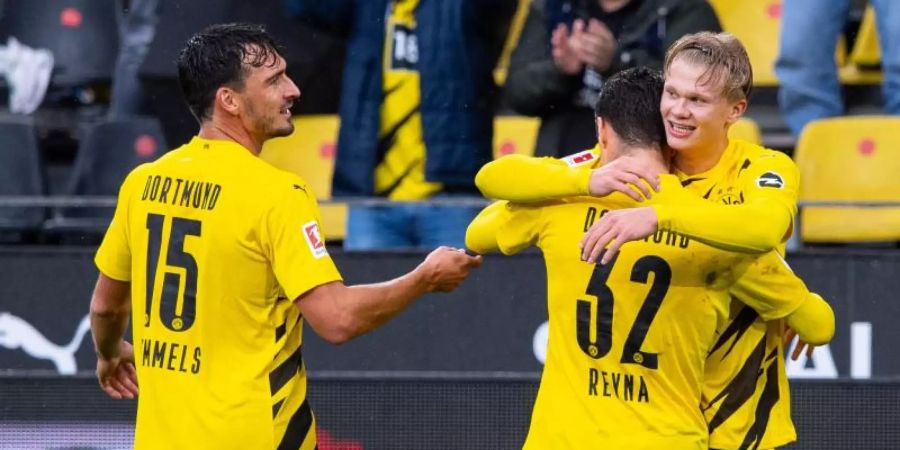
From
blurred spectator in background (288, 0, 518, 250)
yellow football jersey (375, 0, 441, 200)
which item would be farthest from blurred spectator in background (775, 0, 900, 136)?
yellow football jersey (375, 0, 441, 200)

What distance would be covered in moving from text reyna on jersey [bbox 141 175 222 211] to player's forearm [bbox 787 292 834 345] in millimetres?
1471

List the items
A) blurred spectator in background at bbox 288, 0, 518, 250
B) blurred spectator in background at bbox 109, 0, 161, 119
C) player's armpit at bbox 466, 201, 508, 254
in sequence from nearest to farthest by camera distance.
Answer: player's armpit at bbox 466, 201, 508, 254 < blurred spectator in background at bbox 288, 0, 518, 250 < blurred spectator in background at bbox 109, 0, 161, 119

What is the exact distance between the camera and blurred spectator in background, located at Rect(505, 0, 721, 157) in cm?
607

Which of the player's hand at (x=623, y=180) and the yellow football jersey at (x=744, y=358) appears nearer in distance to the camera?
the player's hand at (x=623, y=180)

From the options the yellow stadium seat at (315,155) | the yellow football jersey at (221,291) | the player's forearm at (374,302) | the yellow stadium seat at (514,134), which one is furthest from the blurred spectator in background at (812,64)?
the yellow football jersey at (221,291)

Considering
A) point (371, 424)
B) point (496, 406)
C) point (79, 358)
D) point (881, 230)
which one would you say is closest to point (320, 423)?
point (371, 424)

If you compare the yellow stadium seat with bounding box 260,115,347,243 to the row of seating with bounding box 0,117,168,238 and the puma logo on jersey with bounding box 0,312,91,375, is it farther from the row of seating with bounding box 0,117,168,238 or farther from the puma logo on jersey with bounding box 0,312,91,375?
the puma logo on jersey with bounding box 0,312,91,375

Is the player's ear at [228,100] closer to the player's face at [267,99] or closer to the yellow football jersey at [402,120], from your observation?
the player's face at [267,99]

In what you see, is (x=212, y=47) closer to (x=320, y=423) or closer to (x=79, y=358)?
(x=320, y=423)

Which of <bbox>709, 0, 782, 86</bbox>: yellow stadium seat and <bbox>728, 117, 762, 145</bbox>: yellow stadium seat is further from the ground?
<bbox>709, 0, 782, 86</bbox>: yellow stadium seat

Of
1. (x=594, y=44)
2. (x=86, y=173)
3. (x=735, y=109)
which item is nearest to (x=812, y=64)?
(x=594, y=44)

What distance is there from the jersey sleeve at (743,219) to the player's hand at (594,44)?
7.45 ft

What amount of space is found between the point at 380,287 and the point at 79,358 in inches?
114

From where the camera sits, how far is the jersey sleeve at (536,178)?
3.80m
